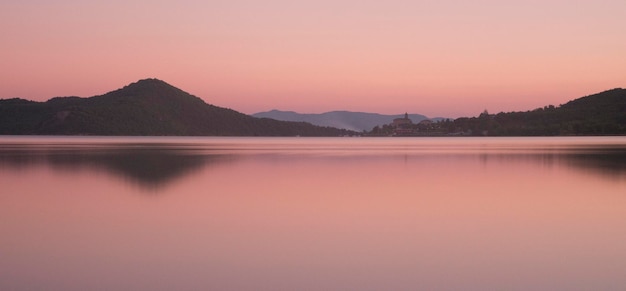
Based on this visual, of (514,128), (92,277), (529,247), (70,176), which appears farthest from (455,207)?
(514,128)

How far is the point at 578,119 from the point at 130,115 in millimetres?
101314

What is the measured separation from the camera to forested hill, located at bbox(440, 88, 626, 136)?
126688mm

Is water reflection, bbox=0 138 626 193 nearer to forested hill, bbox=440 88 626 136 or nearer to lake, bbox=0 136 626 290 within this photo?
lake, bbox=0 136 626 290

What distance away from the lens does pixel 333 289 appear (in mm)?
6641

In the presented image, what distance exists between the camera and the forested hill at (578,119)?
12669 centimetres

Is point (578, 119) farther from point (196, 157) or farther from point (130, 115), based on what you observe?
point (196, 157)

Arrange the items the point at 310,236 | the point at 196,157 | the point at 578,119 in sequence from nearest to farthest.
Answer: the point at 310,236, the point at 196,157, the point at 578,119

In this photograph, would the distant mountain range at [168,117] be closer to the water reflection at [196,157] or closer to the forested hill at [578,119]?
the forested hill at [578,119]

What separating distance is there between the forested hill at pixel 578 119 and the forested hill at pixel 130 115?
72.4 meters

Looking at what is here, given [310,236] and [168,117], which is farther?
[168,117]

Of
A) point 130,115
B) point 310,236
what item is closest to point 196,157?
point 310,236

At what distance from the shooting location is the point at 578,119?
5354 inches

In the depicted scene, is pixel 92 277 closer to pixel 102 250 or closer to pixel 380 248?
pixel 102 250

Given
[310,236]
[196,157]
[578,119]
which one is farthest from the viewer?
[578,119]
